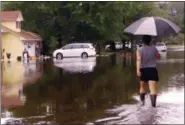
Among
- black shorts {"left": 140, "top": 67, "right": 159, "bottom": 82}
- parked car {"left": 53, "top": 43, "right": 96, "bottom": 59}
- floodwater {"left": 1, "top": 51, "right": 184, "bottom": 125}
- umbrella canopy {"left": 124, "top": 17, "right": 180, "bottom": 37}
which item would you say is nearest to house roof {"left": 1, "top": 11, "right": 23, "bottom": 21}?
parked car {"left": 53, "top": 43, "right": 96, "bottom": 59}

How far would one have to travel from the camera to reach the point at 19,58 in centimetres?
4081

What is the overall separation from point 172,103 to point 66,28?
138 ft

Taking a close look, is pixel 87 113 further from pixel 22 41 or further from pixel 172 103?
pixel 22 41

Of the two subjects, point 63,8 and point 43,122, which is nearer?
point 43,122

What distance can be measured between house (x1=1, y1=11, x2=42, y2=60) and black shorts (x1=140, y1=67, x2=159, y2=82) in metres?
30.3

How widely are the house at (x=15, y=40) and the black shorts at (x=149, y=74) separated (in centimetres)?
3027

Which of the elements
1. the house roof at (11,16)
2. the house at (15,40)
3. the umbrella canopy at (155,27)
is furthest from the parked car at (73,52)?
the umbrella canopy at (155,27)

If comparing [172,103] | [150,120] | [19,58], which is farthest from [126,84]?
[19,58]

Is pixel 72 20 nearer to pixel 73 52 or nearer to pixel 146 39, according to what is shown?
pixel 73 52

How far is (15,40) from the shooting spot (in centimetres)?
4203

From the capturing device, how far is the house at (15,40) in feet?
136

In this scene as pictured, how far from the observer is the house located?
4138 cm

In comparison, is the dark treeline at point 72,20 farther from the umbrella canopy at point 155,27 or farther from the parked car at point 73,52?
the umbrella canopy at point 155,27

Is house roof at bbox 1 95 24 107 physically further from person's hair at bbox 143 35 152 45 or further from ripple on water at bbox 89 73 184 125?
person's hair at bbox 143 35 152 45
